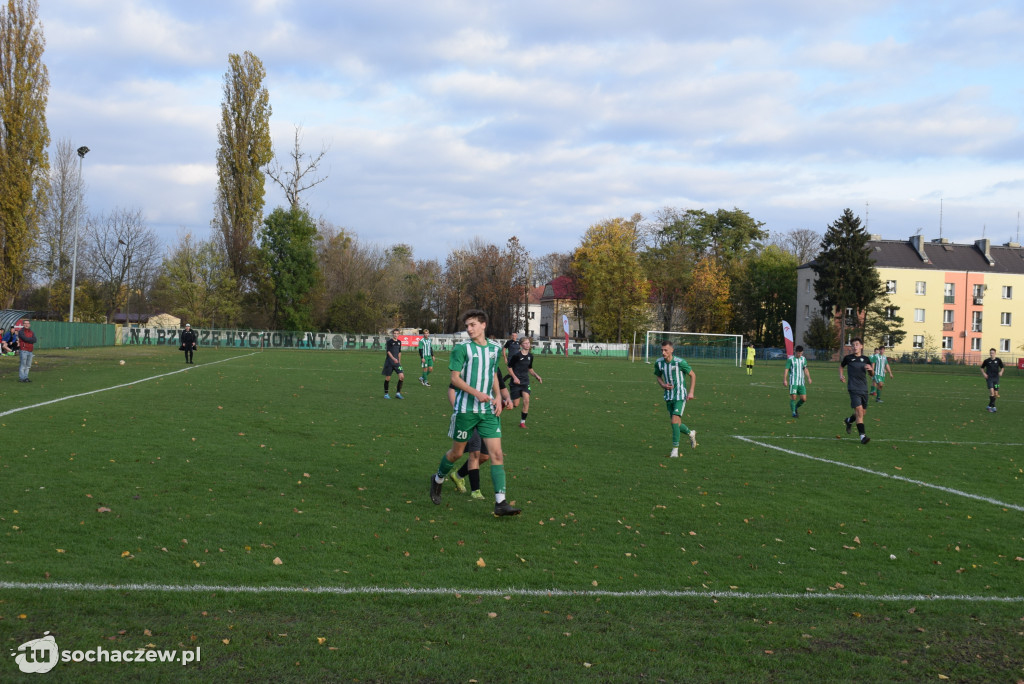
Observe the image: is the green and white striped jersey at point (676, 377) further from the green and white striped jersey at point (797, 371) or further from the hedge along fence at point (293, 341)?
the hedge along fence at point (293, 341)

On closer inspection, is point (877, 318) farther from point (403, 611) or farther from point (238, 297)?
point (403, 611)

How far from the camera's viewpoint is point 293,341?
68625 mm

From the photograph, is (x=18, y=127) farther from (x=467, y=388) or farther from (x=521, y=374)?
(x=467, y=388)

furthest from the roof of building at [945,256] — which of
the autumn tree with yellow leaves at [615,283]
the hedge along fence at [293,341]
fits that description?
the hedge along fence at [293,341]

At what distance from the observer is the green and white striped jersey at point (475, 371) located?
816cm

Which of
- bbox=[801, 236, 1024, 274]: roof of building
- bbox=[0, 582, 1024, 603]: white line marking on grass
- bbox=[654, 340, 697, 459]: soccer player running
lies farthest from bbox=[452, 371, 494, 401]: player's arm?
bbox=[801, 236, 1024, 274]: roof of building

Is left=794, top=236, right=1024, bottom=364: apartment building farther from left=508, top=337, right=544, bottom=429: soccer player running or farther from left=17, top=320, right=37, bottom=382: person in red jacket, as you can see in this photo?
left=17, top=320, right=37, bottom=382: person in red jacket

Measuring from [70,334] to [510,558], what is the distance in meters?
52.5

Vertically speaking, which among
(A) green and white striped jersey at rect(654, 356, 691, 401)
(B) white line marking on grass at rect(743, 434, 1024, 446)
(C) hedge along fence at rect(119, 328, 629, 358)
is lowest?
(B) white line marking on grass at rect(743, 434, 1024, 446)

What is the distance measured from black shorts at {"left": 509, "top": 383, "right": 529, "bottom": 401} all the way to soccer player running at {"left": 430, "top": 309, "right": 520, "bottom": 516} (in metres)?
8.01

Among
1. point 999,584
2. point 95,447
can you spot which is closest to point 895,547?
point 999,584

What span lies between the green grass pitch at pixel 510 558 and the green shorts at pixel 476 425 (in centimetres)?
81

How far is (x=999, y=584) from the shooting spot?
6289mm

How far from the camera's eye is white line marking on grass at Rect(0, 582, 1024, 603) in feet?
17.8
